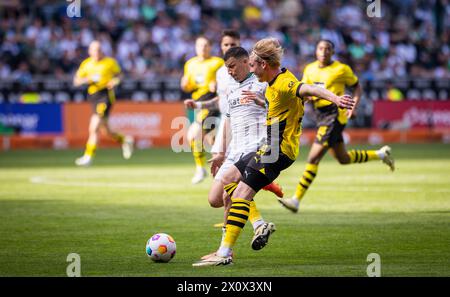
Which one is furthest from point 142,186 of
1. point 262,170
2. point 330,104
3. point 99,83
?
point 262,170

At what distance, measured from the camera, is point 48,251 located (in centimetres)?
1029

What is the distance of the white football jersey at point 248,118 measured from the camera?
10312 millimetres

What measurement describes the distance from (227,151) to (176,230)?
134cm

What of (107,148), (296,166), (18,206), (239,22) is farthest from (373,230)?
(239,22)

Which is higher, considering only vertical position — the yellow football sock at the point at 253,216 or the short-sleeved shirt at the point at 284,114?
the short-sleeved shirt at the point at 284,114

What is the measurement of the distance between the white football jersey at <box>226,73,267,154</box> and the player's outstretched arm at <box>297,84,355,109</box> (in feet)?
3.66

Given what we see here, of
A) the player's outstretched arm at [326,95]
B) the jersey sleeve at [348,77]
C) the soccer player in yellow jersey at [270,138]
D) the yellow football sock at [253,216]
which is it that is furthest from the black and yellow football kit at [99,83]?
the player's outstretched arm at [326,95]

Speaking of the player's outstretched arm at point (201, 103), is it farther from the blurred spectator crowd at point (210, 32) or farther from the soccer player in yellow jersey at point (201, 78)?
the blurred spectator crowd at point (210, 32)

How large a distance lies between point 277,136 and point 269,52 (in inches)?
35.2

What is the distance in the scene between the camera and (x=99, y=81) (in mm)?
22859

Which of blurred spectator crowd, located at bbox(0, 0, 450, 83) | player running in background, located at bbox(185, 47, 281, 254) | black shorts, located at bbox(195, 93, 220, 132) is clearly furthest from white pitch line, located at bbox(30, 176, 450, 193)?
blurred spectator crowd, located at bbox(0, 0, 450, 83)

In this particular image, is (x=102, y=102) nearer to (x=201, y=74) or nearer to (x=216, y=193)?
(x=201, y=74)

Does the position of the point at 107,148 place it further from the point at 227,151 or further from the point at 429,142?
the point at 227,151

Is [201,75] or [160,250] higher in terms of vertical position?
[201,75]
